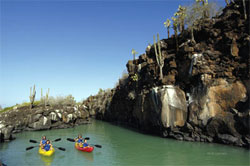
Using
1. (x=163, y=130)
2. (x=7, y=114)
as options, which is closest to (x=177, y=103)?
(x=163, y=130)

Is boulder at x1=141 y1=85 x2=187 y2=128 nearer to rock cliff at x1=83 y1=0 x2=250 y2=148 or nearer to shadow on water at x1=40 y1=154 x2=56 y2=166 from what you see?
rock cliff at x1=83 y1=0 x2=250 y2=148

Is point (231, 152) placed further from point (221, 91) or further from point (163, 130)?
point (163, 130)

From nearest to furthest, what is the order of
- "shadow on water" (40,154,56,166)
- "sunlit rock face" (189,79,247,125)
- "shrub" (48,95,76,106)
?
"shadow on water" (40,154,56,166) < "sunlit rock face" (189,79,247,125) < "shrub" (48,95,76,106)

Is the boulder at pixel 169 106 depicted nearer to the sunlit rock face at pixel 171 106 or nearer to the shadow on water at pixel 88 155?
the sunlit rock face at pixel 171 106

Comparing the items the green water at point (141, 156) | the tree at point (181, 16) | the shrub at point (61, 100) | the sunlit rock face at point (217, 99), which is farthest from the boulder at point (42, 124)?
the tree at point (181, 16)

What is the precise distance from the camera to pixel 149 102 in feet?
88.5

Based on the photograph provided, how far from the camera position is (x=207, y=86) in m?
20.5

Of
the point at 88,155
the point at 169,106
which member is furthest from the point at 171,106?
the point at 88,155

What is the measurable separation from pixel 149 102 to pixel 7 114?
26.7m

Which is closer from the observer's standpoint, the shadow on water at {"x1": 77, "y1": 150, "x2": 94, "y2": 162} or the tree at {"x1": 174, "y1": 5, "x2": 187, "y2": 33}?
the shadow on water at {"x1": 77, "y1": 150, "x2": 94, "y2": 162}

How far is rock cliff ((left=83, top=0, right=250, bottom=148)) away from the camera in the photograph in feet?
61.6

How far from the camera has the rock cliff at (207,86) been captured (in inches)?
739

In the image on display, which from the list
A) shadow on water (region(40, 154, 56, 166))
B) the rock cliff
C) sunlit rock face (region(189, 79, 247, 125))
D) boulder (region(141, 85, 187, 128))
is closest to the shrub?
the rock cliff

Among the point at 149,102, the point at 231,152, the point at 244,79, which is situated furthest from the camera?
the point at 149,102
